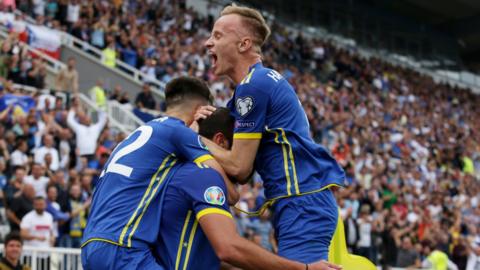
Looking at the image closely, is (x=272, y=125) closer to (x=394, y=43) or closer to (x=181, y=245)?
(x=181, y=245)

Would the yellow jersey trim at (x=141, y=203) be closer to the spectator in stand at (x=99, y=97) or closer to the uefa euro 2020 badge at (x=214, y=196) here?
the uefa euro 2020 badge at (x=214, y=196)

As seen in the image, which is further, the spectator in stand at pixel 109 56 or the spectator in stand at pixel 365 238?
the spectator in stand at pixel 109 56

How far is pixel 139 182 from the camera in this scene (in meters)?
4.48

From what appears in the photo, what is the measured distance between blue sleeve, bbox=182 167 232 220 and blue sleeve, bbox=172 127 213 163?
0.25 feet

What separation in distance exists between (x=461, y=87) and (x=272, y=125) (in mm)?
35439

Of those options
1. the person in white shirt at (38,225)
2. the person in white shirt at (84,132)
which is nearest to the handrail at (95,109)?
the person in white shirt at (84,132)

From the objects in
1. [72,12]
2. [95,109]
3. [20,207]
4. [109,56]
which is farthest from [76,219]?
[72,12]

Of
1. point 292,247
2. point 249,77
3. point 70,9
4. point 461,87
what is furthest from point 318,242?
point 461,87

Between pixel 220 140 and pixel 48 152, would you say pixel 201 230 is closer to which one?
pixel 220 140

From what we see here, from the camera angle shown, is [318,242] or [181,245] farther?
[318,242]

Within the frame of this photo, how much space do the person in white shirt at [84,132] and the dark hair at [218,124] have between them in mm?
8790

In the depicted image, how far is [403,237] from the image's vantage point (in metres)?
17.2

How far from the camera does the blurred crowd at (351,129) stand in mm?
13844

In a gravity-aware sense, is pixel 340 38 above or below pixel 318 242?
below
